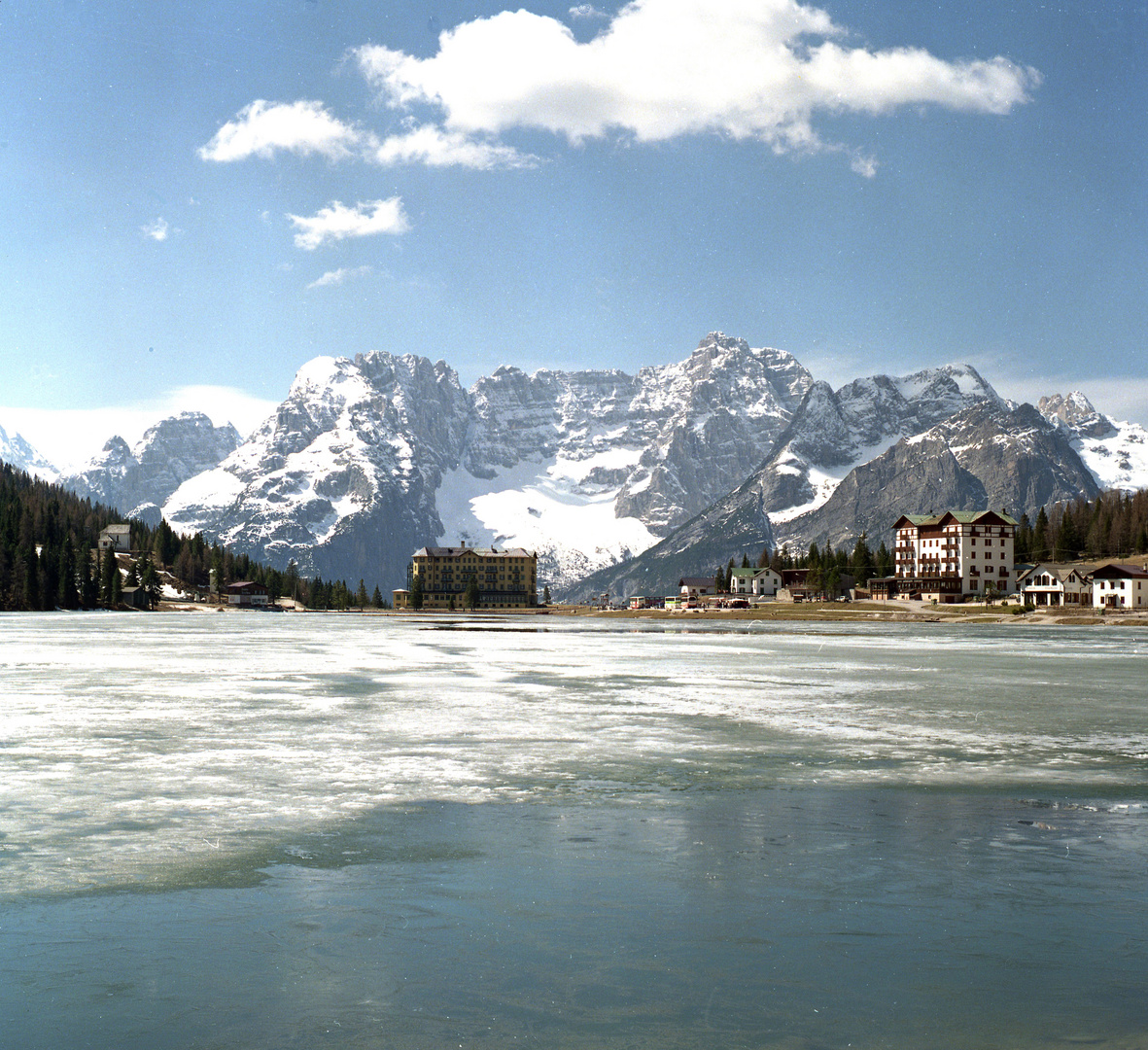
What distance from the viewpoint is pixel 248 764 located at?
2645 centimetres

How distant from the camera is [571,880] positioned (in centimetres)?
1630

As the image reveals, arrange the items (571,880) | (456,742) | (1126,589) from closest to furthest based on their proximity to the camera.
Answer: (571,880) → (456,742) → (1126,589)

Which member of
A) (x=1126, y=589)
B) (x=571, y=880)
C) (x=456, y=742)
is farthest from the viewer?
(x=1126, y=589)

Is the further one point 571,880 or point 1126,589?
point 1126,589

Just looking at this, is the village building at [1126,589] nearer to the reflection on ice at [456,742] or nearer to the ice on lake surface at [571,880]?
the reflection on ice at [456,742]

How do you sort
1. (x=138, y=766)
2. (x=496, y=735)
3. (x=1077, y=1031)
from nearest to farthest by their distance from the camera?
(x=1077, y=1031) < (x=138, y=766) < (x=496, y=735)

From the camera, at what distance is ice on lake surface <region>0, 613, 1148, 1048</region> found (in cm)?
1140

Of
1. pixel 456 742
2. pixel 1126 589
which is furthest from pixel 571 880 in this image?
pixel 1126 589

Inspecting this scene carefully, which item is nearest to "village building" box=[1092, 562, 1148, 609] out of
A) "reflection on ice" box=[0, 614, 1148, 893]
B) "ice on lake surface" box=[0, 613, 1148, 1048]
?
"reflection on ice" box=[0, 614, 1148, 893]

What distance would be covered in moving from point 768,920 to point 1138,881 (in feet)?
19.8

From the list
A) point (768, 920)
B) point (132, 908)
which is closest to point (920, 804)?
point (768, 920)

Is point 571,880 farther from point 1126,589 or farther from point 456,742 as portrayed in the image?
point 1126,589

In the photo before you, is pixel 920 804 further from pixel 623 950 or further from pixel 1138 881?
pixel 623 950

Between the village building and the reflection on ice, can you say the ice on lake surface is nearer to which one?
the reflection on ice
